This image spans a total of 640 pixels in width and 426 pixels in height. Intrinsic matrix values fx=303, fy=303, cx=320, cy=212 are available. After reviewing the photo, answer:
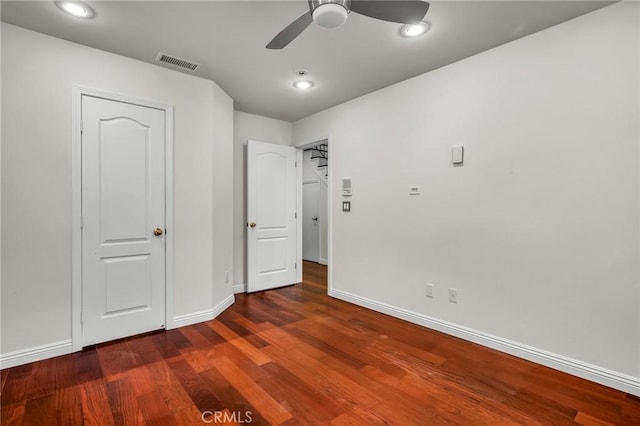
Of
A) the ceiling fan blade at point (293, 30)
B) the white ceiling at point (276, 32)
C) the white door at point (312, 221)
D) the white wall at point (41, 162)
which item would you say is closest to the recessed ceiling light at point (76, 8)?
the white ceiling at point (276, 32)

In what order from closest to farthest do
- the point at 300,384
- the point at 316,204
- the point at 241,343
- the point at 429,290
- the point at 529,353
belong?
the point at 300,384, the point at 529,353, the point at 241,343, the point at 429,290, the point at 316,204

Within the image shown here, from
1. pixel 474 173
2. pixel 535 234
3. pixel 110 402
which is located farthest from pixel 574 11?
pixel 110 402

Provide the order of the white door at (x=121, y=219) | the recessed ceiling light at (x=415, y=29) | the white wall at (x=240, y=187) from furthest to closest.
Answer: the white wall at (x=240, y=187) < the white door at (x=121, y=219) < the recessed ceiling light at (x=415, y=29)

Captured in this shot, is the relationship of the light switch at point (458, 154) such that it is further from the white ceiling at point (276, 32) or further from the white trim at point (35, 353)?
the white trim at point (35, 353)

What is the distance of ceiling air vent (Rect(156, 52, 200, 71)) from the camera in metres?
2.84

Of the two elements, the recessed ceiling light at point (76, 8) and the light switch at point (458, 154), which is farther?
the light switch at point (458, 154)

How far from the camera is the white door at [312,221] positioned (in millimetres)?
6898

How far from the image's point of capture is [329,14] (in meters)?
1.56

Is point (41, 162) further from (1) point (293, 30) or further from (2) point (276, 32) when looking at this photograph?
(1) point (293, 30)

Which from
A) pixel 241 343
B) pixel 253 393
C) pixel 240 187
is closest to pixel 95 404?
pixel 253 393

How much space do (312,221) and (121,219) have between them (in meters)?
4.55

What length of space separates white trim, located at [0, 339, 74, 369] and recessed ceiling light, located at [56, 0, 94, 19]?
2583mm

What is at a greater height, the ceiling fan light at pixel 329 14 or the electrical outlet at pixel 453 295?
the ceiling fan light at pixel 329 14

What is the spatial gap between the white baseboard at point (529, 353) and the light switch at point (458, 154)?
62.2 inches
